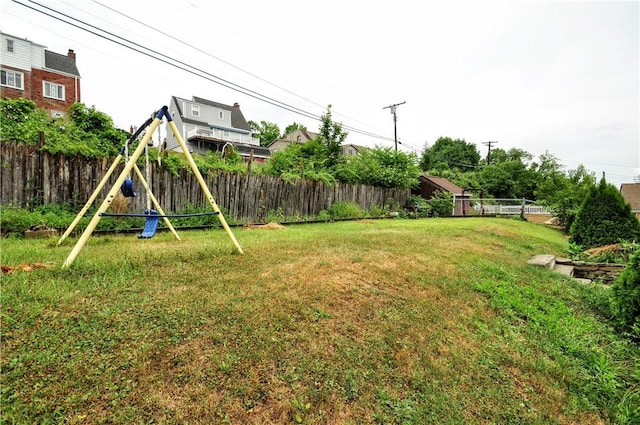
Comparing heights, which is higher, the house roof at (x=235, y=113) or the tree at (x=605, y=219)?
the house roof at (x=235, y=113)

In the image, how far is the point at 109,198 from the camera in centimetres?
325

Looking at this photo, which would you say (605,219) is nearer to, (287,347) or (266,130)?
(287,347)

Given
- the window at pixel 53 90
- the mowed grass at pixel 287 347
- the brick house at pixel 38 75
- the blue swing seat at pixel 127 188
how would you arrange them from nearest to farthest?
the mowed grass at pixel 287 347 < the blue swing seat at pixel 127 188 < the brick house at pixel 38 75 < the window at pixel 53 90

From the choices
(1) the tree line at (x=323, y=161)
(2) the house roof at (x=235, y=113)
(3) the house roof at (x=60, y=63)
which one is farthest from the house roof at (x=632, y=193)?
(3) the house roof at (x=60, y=63)

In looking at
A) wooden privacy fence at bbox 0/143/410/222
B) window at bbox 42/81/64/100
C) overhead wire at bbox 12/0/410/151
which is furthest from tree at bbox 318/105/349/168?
window at bbox 42/81/64/100

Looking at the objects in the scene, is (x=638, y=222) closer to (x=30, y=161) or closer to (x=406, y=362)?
(x=406, y=362)

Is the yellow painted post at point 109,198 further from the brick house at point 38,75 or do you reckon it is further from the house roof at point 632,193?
the house roof at point 632,193

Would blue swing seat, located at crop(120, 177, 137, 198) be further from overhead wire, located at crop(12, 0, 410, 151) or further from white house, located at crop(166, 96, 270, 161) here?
white house, located at crop(166, 96, 270, 161)

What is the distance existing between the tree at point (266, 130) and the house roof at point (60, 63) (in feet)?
87.8

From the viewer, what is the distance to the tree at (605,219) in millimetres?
7043

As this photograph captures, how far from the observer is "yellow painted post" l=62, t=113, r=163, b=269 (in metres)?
2.92

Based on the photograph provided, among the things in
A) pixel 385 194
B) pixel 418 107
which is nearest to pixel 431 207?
pixel 385 194

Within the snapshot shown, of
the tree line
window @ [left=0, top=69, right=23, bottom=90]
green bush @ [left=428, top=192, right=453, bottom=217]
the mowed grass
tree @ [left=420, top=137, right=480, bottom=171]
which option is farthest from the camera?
tree @ [left=420, top=137, right=480, bottom=171]

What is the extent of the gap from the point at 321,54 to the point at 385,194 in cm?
810
